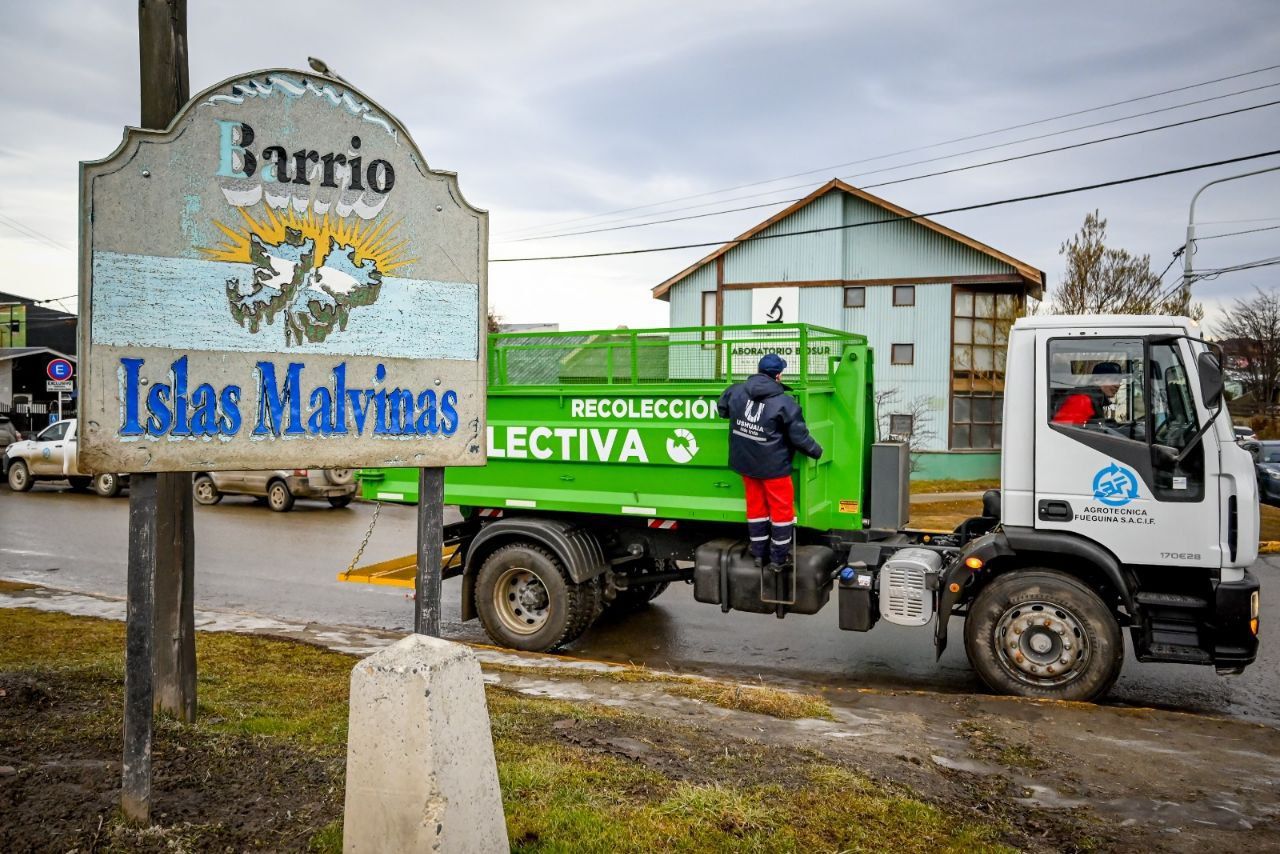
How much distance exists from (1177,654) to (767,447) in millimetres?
3067

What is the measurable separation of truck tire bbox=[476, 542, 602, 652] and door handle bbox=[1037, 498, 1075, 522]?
3632mm

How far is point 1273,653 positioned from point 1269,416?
34801 mm

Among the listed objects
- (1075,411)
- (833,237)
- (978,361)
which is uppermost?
(833,237)

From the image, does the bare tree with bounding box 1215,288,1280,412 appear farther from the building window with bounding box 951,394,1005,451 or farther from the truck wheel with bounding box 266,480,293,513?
the truck wheel with bounding box 266,480,293,513

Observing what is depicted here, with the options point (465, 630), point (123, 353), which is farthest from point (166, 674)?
point (465, 630)

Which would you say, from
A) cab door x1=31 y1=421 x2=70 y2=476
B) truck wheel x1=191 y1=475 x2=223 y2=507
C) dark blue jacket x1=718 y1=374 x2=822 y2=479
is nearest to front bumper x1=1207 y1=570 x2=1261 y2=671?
dark blue jacket x1=718 y1=374 x2=822 y2=479

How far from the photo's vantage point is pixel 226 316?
3758 mm

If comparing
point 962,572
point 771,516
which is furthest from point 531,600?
point 962,572

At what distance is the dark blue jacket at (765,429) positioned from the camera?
732 cm

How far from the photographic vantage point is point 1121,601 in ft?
22.7

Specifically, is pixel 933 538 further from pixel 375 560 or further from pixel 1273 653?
pixel 375 560

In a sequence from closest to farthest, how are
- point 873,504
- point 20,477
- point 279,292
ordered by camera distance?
1. point 279,292
2. point 873,504
3. point 20,477

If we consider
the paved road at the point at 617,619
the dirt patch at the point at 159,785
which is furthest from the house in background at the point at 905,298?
the dirt patch at the point at 159,785

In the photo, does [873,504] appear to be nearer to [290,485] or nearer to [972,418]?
[290,485]
